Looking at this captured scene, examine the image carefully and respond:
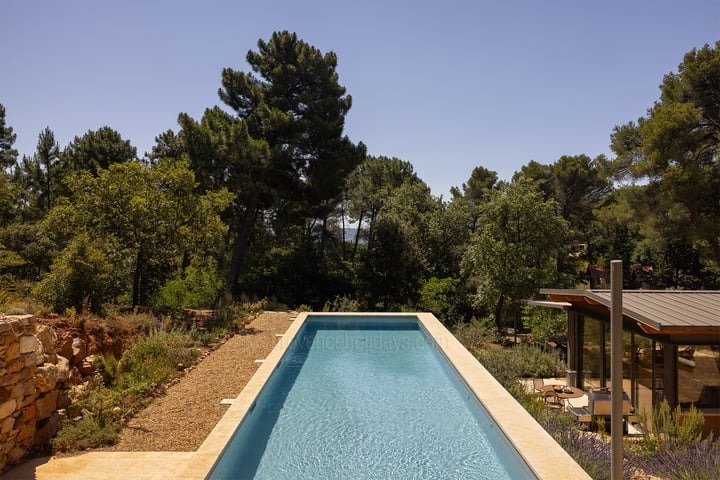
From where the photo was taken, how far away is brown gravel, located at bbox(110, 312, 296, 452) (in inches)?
198

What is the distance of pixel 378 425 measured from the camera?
6223mm

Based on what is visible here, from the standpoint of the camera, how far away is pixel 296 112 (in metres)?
19.0

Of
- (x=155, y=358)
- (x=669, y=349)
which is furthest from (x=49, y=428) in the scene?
(x=669, y=349)

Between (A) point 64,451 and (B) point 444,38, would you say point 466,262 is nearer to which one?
(B) point 444,38

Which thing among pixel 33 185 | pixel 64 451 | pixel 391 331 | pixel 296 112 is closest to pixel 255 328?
pixel 391 331

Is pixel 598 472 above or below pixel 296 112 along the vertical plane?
below

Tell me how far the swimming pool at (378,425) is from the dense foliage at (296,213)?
4927 millimetres

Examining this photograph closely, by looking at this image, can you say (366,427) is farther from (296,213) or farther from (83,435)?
(296,213)

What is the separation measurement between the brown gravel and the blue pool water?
483 mm

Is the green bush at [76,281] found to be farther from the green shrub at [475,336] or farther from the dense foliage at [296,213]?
the green shrub at [475,336]

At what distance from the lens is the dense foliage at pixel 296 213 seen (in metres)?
11.2

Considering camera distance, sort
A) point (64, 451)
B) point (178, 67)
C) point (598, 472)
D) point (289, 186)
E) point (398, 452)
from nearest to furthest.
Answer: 1. point (598, 472)
2. point (64, 451)
3. point (398, 452)
4. point (178, 67)
5. point (289, 186)

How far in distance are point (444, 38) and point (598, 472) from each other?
12.7m

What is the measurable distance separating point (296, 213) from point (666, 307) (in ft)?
51.2
